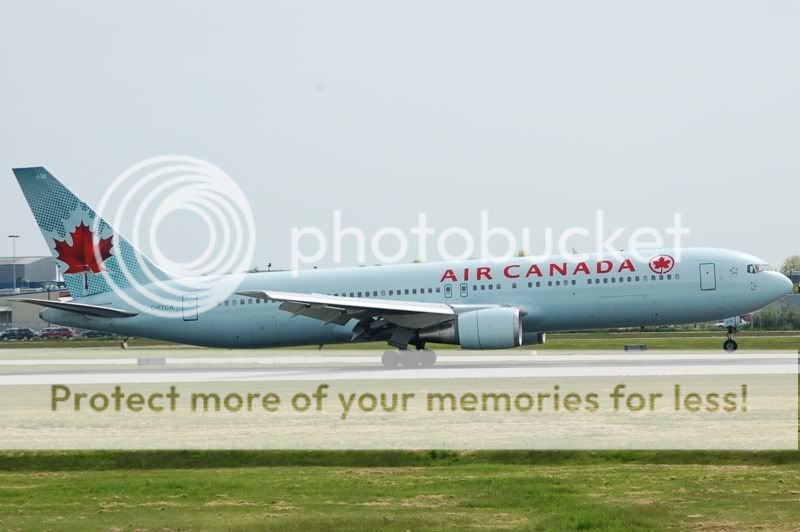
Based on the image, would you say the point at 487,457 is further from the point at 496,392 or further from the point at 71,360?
the point at 71,360

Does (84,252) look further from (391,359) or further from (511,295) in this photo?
(511,295)

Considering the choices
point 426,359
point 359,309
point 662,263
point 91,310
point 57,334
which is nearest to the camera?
point 359,309

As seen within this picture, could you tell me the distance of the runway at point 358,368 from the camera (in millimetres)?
36475

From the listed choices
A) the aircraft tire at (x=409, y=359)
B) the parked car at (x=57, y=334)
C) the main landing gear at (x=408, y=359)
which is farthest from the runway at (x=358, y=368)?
the parked car at (x=57, y=334)

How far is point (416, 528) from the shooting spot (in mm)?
12492

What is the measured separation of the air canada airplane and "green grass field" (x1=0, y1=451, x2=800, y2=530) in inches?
869

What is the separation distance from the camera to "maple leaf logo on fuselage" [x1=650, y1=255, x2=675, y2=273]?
43188 mm

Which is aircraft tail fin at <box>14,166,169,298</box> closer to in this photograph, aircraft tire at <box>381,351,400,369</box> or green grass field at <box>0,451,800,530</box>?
aircraft tire at <box>381,351,400,369</box>

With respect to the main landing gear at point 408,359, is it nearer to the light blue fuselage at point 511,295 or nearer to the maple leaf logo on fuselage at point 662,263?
the light blue fuselage at point 511,295

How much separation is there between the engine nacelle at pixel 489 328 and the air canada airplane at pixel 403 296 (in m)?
0.05

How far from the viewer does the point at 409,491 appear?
14.9 metres

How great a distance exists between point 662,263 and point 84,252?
81.0 ft

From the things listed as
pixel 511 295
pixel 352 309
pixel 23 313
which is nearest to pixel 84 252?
pixel 352 309

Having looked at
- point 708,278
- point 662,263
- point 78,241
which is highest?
point 78,241
